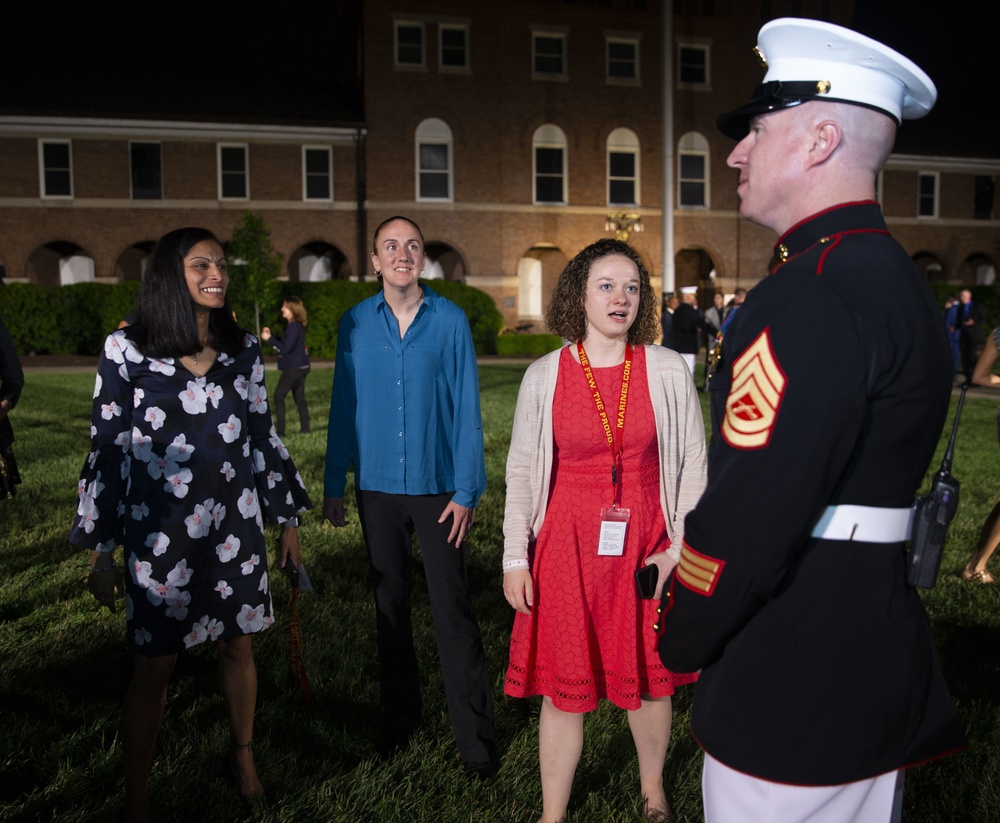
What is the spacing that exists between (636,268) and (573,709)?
1.59 meters

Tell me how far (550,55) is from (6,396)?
32.1 meters

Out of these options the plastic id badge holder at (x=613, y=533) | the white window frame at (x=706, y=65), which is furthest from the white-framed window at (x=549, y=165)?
the plastic id badge holder at (x=613, y=533)

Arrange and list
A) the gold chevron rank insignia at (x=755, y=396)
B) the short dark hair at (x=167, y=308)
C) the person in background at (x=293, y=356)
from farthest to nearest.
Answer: the person in background at (x=293, y=356) < the short dark hair at (x=167, y=308) < the gold chevron rank insignia at (x=755, y=396)

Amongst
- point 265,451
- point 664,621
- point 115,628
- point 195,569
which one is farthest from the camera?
point 115,628

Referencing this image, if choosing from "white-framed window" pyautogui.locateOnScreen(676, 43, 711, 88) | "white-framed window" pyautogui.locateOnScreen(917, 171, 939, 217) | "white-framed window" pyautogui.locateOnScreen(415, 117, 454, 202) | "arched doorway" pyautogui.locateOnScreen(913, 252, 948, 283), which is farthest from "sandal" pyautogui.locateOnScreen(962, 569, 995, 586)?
"white-framed window" pyautogui.locateOnScreen(917, 171, 939, 217)

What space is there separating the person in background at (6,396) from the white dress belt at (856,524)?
206 inches

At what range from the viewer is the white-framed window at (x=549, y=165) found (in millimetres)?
34438

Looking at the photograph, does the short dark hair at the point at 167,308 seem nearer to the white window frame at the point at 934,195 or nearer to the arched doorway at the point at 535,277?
the arched doorway at the point at 535,277

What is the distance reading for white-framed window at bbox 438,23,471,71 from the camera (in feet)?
109

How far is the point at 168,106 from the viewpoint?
33.1 m

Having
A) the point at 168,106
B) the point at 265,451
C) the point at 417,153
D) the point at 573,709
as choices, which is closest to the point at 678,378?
the point at 573,709

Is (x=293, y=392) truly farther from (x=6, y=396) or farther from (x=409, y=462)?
(x=409, y=462)

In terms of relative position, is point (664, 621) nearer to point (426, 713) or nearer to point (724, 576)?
point (724, 576)

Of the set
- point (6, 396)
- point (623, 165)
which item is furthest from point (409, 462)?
point (623, 165)
